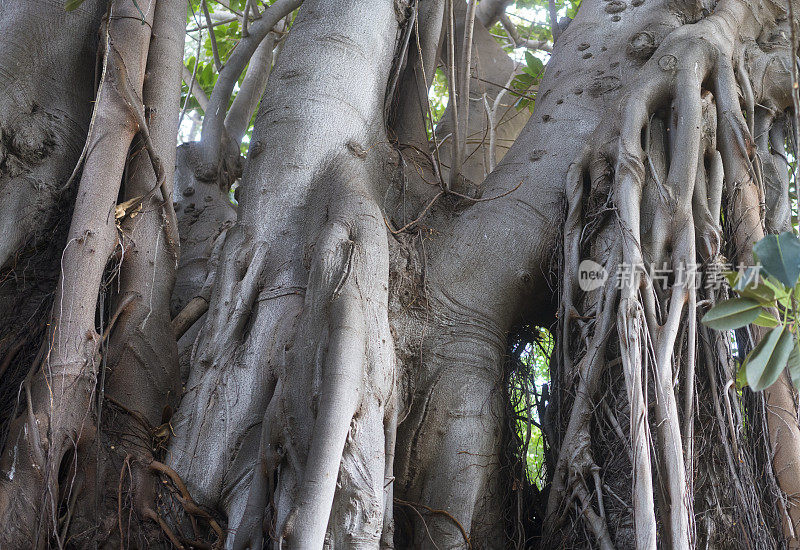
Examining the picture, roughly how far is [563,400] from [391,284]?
1.87ft

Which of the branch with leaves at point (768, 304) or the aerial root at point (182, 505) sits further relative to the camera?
the aerial root at point (182, 505)

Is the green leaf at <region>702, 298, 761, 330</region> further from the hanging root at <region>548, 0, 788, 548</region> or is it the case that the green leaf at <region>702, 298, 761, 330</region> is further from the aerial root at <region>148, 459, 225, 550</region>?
the aerial root at <region>148, 459, 225, 550</region>

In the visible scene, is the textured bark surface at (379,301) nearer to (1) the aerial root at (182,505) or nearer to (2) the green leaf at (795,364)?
(1) the aerial root at (182,505)

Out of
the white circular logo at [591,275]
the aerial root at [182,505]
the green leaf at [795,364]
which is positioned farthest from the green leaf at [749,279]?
the aerial root at [182,505]

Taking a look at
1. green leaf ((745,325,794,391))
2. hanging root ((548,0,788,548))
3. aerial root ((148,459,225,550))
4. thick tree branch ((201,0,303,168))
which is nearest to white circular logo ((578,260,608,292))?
hanging root ((548,0,788,548))

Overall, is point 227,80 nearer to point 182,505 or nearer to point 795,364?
point 182,505

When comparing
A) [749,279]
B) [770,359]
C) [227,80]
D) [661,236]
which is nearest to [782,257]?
[749,279]

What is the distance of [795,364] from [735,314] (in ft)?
0.41

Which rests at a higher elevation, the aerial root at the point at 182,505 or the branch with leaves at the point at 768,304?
the branch with leaves at the point at 768,304

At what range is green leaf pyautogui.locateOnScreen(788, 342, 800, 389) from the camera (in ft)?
4.34

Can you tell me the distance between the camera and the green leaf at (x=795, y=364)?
52.1 inches

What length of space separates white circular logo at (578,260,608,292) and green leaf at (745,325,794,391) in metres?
0.83

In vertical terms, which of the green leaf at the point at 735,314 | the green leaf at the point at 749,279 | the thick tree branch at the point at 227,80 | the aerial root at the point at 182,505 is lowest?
the aerial root at the point at 182,505

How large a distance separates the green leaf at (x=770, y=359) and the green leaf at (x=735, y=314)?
0.15ft
